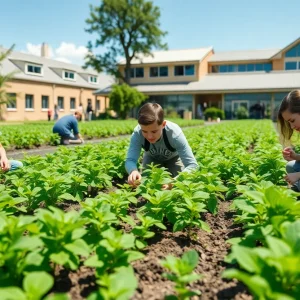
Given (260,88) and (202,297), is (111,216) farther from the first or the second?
(260,88)

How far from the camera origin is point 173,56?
3994cm

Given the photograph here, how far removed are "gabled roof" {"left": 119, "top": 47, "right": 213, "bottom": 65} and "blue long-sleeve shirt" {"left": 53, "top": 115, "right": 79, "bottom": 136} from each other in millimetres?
27536

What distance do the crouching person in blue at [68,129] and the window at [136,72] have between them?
95.3 ft

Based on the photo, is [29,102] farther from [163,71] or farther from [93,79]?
[163,71]

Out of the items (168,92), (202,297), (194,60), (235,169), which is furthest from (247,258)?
(194,60)

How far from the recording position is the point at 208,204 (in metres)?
3.27

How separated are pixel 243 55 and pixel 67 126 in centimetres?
3181

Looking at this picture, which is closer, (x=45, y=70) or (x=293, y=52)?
(x=293, y=52)

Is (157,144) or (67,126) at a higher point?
(67,126)

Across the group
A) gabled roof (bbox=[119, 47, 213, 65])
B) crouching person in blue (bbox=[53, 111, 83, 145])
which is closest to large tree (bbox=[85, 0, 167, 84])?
gabled roof (bbox=[119, 47, 213, 65])

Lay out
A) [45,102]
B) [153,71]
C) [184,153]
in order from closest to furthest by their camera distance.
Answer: [184,153] < [45,102] < [153,71]

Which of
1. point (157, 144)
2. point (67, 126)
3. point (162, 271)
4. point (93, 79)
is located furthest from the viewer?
point (93, 79)

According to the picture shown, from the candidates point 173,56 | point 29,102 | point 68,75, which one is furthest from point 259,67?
point 29,102

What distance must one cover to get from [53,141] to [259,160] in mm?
8215
